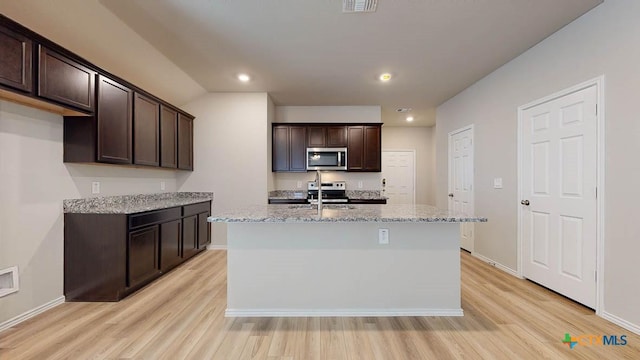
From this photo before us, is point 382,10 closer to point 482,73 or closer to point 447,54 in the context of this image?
point 447,54

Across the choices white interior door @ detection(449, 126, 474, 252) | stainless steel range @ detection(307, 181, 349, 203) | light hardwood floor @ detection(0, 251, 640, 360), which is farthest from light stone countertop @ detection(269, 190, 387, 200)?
light hardwood floor @ detection(0, 251, 640, 360)

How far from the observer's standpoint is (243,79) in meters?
3.90

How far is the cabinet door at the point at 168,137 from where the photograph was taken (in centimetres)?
369

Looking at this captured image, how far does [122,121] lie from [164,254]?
161 centimetres

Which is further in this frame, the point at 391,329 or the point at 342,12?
the point at 342,12

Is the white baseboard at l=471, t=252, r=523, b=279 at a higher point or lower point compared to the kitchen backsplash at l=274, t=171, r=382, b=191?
lower

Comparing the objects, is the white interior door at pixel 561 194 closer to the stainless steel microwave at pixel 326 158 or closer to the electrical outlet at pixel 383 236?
the electrical outlet at pixel 383 236

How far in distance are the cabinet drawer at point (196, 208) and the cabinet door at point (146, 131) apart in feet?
2.38

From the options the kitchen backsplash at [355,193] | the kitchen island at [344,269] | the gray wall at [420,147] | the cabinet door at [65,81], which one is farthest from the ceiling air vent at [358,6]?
the gray wall at [420,147]

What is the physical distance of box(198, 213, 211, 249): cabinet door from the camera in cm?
412

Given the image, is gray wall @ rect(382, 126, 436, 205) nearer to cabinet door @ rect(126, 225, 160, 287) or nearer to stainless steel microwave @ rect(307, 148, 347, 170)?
stainless steel microwave @ rect(307, 148, 347, 170)

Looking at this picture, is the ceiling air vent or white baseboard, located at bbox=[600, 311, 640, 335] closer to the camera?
white baseboard, located at bbox=[600, 311, 640, 335]

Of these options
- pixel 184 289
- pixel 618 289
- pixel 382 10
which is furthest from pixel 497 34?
pixel 184 289

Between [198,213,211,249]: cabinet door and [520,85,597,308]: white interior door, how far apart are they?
172 inches
